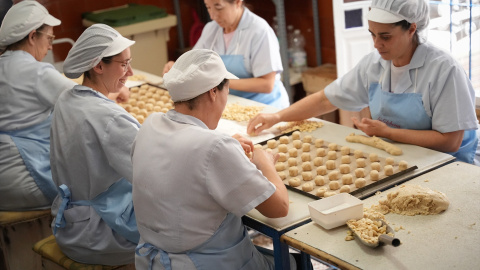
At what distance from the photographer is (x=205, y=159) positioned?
2072 millimetres

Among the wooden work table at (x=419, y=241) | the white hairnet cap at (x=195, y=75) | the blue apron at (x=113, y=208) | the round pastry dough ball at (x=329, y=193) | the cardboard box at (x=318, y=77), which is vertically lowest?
the cardboard box at (x=318, y=77)

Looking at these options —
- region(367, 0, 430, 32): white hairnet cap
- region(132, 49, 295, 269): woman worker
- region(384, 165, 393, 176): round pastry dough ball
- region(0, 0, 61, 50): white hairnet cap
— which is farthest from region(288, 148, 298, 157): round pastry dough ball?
region(0, 0, 61, 50): white hairnet cap

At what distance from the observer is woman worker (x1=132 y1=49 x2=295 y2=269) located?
2092mm

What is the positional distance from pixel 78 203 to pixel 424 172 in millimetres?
1535

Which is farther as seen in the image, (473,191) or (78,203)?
(78,203)

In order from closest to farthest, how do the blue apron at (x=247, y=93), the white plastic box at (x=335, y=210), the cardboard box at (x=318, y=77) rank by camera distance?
1. the white plastic box at (x=335, y=210)
2. the blue apron at (x=247, y=93)
3. the cardboard box at (x=318, y=77)

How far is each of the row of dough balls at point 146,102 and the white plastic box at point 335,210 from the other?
170 cm

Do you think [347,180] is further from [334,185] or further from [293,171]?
[293,171]

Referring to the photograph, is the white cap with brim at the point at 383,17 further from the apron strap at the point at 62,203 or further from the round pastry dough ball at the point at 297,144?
the apron strap at the point at 62,203

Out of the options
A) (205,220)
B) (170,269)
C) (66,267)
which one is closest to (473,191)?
(205,220)

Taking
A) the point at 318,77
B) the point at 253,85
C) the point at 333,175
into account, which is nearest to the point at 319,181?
the point at 333,175

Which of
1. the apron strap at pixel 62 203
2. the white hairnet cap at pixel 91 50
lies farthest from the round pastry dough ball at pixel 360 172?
the apron strap at pixel 62 203

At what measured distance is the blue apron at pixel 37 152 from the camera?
11.2ft

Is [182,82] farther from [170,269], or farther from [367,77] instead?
[367,77]
